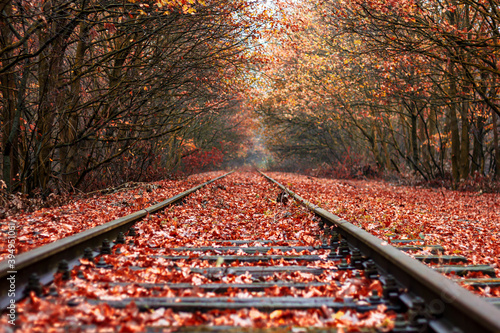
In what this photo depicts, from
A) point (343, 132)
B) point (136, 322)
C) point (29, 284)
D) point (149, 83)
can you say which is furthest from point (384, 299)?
point (343, 132)

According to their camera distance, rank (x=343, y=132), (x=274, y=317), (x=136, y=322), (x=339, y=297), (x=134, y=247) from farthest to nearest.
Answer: (x=343, y=132), (x=134, y=247), (x=339, y=297), (x=274, y=317), (x=136, y=322)

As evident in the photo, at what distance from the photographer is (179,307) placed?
253 cm

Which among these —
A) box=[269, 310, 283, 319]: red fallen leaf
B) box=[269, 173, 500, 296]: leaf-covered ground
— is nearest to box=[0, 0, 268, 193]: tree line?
box=[269, 173, 500, 296]: leaf-covered ground

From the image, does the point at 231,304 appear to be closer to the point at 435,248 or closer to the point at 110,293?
the point at 110,293

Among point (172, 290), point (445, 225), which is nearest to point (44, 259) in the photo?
point (172, 290)

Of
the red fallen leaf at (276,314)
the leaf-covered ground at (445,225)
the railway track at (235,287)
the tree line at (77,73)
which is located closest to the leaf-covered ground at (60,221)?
the railway track at (235,287)

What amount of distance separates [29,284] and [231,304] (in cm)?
154

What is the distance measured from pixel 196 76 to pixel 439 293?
10.5m

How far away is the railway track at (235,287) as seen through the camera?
2244 millimetres

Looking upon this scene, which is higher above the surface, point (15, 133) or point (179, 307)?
point (15, 133)

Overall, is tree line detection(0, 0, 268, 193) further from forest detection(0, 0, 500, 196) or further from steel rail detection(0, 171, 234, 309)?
steel rail detection(0, 171, 234, 309)

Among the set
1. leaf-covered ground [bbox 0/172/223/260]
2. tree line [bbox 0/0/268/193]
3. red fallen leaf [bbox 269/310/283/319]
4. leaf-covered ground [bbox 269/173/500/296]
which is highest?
tree line [bbox 0/0/268/193]

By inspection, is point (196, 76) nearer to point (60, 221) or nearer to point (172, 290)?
point (60, 221)

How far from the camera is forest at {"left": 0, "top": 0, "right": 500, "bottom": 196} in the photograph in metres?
7.81
